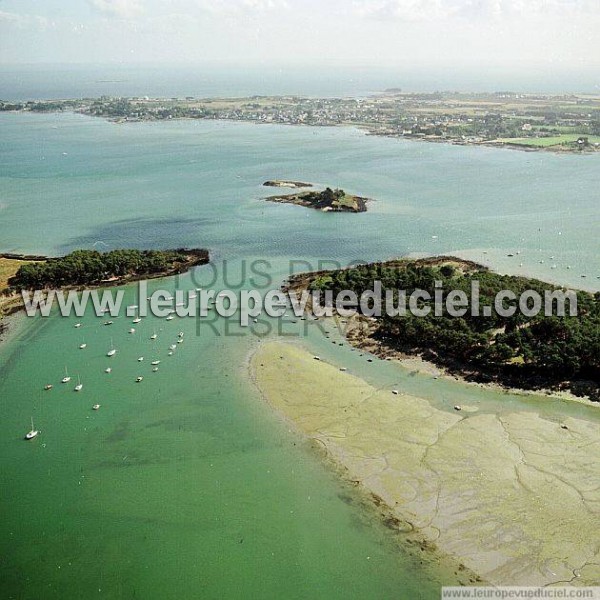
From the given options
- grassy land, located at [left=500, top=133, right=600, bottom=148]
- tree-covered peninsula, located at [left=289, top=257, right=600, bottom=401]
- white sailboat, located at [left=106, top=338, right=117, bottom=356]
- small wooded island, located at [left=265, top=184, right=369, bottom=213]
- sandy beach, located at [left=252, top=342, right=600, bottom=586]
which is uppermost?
grassy land, located at [left=500, top=133, right=600, bottom=148]

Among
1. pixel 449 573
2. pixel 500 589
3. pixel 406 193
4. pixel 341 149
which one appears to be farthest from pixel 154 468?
pixel 341 149

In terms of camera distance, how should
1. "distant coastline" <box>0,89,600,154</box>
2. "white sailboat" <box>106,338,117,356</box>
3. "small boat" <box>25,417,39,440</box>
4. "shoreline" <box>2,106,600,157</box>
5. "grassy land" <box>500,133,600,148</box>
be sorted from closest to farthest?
"small boat" <box>25,417,39,440</box> → "white sailboat" <box>106,338,117,356</box> → "shoreline" <box>2,106,600,157</box> → "grassy land" <box>500,133,600,148</box> → "distant coastline" <box>0,89,600,154</box>

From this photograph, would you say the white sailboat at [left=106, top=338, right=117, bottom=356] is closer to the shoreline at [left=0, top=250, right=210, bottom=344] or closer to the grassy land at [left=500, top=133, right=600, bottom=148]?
the shoreline at [left=0, top=250, right=210, bottom=344]

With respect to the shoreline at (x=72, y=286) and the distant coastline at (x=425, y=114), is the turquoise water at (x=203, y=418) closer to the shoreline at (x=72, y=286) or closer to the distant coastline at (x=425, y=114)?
the shoreline at (x=72, y=286)

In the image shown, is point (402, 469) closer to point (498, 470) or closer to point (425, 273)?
point (498, 470)

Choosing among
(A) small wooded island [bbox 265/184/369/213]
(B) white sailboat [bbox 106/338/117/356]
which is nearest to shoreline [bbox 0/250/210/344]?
(B) white sailboat [bbox 106/338/117/356]

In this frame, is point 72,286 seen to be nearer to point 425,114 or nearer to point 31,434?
point 31,434
